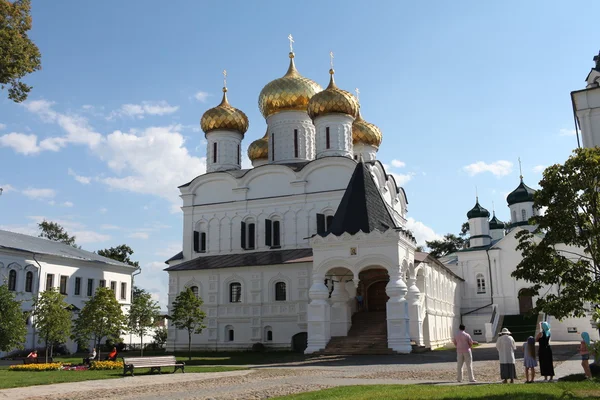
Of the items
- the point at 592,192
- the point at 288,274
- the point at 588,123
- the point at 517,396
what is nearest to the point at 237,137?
the point at 288,274

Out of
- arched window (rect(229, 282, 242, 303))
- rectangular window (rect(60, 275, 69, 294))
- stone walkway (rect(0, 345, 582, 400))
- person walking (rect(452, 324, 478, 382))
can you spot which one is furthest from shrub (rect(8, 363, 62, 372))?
rectangular window (rect(60, 275, 69, 294))

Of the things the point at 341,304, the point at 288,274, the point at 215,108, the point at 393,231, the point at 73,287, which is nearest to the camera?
the point at 393,231

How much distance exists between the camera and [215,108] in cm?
3625

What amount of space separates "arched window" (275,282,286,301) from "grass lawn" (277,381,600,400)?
60.1 ft

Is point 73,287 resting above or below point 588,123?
below

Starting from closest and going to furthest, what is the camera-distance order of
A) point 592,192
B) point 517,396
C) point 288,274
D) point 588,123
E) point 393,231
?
A: point 517,396 < point 592,192 < point 393,231 < point 588,123 < point 288,274

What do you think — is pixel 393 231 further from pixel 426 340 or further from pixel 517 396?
pixel 517 396

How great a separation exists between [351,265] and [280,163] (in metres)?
12.9

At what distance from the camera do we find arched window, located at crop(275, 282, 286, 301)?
1160 inches

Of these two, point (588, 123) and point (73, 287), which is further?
point (73, 287)

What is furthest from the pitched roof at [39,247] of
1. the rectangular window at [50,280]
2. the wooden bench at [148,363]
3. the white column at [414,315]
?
the white column at [414,315]

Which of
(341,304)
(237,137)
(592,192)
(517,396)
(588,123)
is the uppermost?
(237,137)

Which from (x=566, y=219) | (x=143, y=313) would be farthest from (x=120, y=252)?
(x=566, y=219)

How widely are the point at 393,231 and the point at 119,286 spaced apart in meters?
21.8
